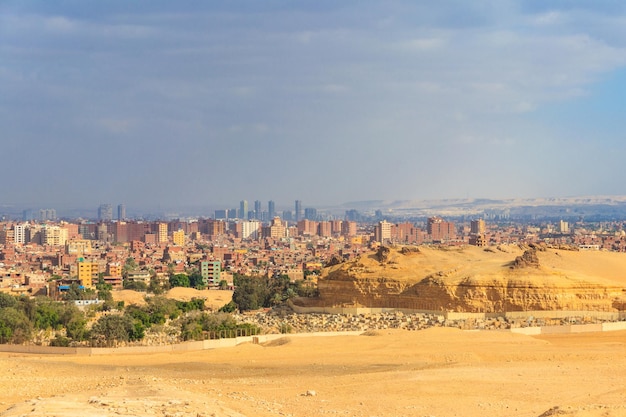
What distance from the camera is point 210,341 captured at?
129 ft

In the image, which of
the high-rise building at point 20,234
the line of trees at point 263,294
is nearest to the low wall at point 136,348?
the line of trees at point 263,294

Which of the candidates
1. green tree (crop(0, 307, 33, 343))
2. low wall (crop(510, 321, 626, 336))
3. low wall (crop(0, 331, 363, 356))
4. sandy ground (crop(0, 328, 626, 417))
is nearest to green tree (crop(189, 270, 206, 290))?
green tree (crop(0, 307, 33, 343))

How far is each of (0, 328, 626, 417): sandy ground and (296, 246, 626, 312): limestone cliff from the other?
4.93 meters

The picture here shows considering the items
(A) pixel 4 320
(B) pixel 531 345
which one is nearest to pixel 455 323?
(B) pixel 531 345

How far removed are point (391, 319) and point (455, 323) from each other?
3290 millimetres

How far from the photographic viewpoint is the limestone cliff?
46344 millimetres

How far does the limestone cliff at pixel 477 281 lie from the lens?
46.3 meters

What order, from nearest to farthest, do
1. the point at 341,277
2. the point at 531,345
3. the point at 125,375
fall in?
the point at 125,375 < the point at 531,345 < the point at 341,277

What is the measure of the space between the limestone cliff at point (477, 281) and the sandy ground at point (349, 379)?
16.2ft

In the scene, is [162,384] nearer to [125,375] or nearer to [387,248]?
[125,375]

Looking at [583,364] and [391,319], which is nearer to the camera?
[583,364]

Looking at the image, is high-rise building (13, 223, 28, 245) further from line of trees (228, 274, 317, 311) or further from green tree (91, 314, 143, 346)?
green tree (91, 314, 143, 346)

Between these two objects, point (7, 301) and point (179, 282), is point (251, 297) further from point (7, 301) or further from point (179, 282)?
point (179, 282)

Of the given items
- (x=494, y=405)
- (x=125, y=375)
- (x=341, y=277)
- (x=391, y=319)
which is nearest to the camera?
(x=494, y=405)
